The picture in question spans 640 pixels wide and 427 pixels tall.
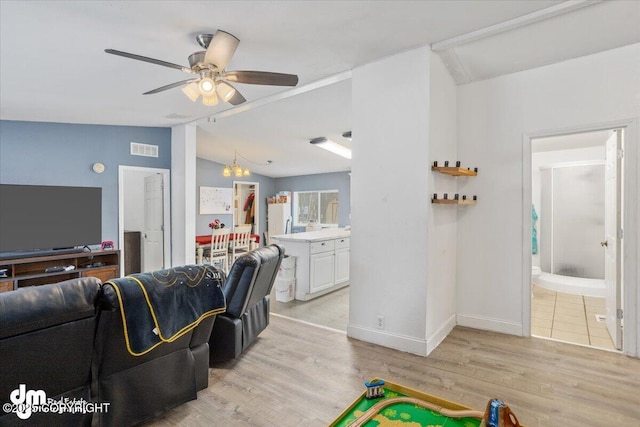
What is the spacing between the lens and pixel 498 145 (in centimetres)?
349

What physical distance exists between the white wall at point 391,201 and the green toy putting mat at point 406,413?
1.26 m

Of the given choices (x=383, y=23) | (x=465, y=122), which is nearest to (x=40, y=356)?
(x=383, y=23)

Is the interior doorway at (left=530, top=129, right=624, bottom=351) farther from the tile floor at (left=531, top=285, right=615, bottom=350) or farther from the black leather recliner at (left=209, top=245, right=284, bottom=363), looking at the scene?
the black leather recliner at (left=209, top=245, right=284, bottom=363)

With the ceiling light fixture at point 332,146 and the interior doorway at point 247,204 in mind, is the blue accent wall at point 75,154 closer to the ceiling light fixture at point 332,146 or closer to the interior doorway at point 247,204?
the ceiling light fixture at point 332,146

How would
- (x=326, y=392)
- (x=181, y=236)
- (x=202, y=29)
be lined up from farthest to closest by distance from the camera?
1. (x=181, y=236)
2. (x=202, y=29)
3. (x=326, y=392)

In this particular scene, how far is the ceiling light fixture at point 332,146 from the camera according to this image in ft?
20.3

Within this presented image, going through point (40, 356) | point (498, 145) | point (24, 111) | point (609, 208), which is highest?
point (24, 111)

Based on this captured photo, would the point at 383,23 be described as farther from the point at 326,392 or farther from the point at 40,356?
the point at 40,356

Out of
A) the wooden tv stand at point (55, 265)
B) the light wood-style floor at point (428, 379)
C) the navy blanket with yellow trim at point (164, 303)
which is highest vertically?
the navy blanket with yellow trim at point (164, 303)

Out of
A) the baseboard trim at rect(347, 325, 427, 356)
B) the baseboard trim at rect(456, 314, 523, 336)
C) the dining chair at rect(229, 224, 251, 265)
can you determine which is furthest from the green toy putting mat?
the dining chair at rect(229, 224, 251, 265)

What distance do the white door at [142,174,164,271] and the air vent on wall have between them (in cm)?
39

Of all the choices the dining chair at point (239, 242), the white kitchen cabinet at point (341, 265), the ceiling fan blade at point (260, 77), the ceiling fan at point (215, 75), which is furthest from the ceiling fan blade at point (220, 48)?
the dining chair at point (239, 242)

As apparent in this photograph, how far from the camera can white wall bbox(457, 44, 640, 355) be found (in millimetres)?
2891

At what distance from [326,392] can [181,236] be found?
13.5 ft
